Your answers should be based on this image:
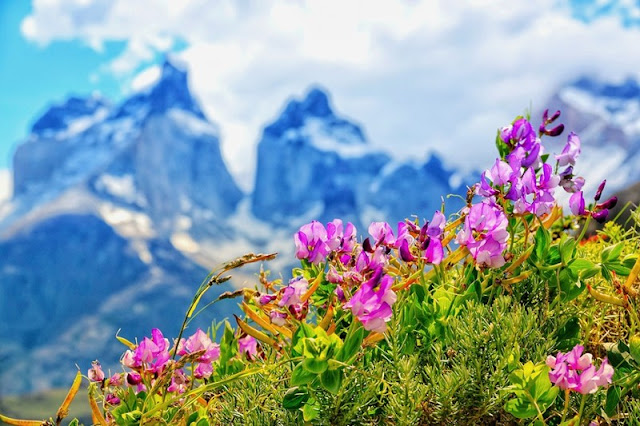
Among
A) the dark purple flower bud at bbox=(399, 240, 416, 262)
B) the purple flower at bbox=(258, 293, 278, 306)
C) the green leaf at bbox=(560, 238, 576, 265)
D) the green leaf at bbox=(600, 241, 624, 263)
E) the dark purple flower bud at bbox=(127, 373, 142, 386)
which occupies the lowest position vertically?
the green leaf at bbox=(600, 241, 624, 263)

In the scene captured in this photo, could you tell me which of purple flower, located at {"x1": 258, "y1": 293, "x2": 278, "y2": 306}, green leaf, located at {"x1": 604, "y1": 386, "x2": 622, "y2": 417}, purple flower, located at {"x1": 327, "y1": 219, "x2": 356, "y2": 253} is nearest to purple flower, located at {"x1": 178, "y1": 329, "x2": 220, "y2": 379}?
purple flower, located at {"x1": 258, "y1": 293, "x2": 278, "y2": 306}

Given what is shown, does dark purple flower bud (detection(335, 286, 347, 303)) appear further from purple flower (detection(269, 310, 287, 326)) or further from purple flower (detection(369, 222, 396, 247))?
purple flower (detection(369, 222, 396, 247))

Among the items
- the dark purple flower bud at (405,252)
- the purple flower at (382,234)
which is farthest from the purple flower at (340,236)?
the dark purple flower bud at (405,252)

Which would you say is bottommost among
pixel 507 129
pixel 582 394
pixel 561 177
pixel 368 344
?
pixel 582 394

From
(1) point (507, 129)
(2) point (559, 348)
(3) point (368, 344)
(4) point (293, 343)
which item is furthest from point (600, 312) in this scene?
(4) point (293, 343)

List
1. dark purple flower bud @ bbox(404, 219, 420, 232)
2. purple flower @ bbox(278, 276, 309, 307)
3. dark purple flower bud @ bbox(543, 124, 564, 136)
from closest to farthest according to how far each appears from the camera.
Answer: purple flower @ bbox(278, 276, 309, 307) → dark purple flower bud @ bbox(404, 219, 420, 232) → dark purple flower bud @ bbox(543, 124, 564, 136)

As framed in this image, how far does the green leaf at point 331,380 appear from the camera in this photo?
67.7 inches

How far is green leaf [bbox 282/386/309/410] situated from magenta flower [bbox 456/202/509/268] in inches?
28.8

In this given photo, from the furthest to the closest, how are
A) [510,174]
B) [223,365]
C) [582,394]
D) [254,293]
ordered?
[223,365]
[510,174]
[254,293]
[582,394]

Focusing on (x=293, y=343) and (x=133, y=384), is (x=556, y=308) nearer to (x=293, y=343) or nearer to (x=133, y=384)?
(x=293, y=343)

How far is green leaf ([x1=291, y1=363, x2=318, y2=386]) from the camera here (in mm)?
1746

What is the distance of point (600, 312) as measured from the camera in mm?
2408

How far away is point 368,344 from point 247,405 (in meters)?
0.41

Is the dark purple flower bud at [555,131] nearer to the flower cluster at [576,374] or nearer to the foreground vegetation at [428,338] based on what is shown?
the foreground vegetation at [428,338]
